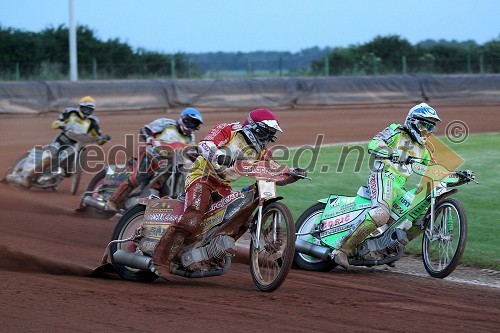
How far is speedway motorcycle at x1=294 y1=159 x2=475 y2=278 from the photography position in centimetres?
902

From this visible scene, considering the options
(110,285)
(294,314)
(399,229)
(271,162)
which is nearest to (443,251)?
(399,229)

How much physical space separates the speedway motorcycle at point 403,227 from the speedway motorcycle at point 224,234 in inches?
→ 57.9

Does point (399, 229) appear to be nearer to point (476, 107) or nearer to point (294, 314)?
point (294, 314)

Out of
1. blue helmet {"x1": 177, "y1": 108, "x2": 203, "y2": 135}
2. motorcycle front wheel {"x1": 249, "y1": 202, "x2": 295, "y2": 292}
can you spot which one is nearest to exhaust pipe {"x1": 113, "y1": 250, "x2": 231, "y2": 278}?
motorcycle front wheel {"x1": 249, "y1": 202, "x2": 295, "y2": 292}

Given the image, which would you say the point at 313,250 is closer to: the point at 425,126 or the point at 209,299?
the point at 425,126

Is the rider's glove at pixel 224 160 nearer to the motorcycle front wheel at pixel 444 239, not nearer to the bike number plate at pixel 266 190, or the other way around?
the bike number plate at pixel 266 190

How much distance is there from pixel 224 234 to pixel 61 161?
8606 millimetres

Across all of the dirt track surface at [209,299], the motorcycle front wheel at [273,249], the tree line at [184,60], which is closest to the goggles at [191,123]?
the dirt track surface at [209,299]

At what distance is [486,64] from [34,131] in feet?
93.9

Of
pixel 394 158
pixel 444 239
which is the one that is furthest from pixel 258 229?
pixel 444 239

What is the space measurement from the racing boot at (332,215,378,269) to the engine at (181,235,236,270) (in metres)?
1.43

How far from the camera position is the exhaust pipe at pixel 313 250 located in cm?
934

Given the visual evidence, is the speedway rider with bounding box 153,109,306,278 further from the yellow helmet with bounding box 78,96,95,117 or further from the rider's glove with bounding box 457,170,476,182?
the yellow helmet with bounding box 78,96,95,117

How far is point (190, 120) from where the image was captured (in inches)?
505
